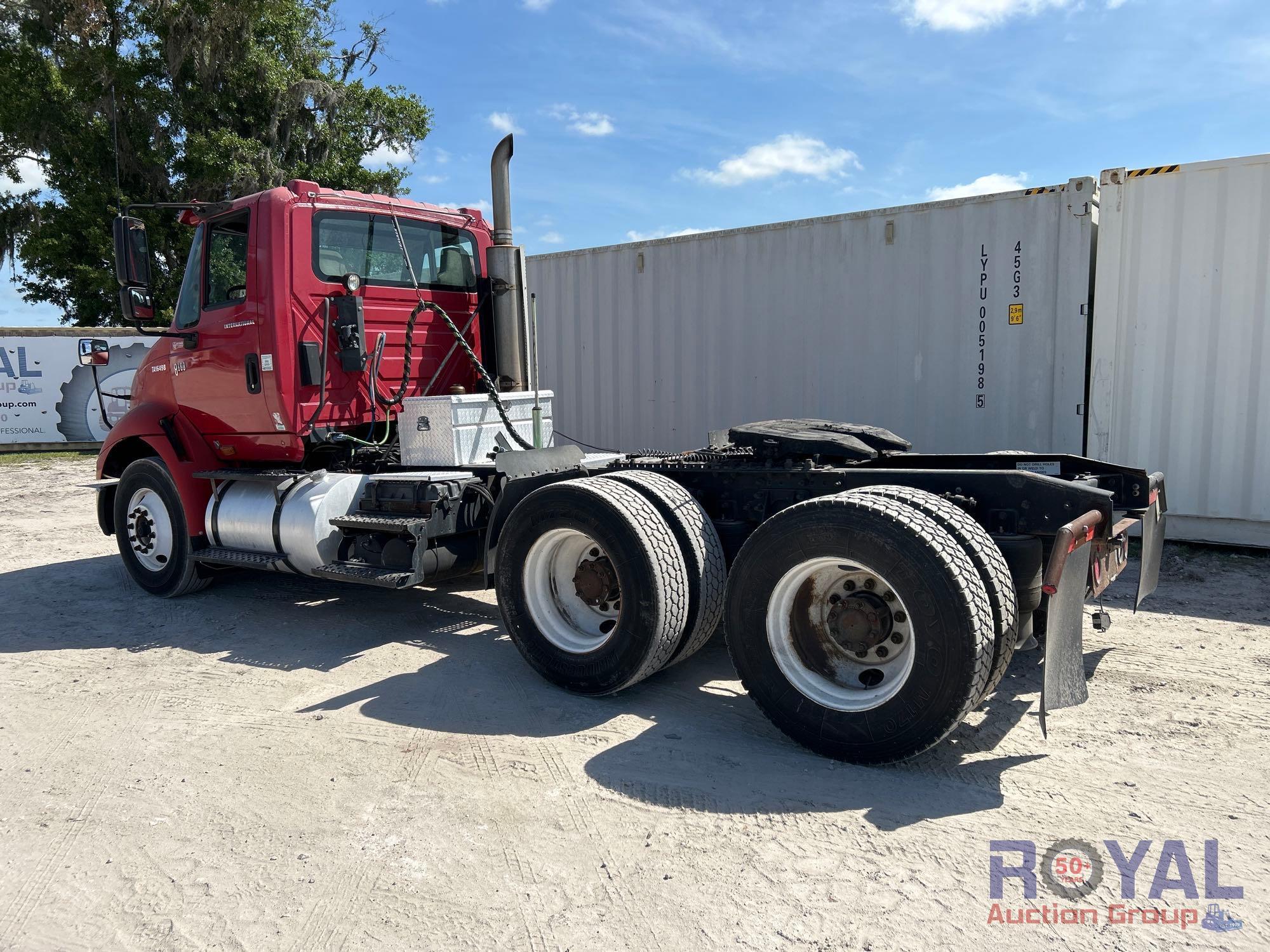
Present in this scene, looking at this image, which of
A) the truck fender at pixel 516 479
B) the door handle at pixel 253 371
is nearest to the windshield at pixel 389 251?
the door handle at pixel 253 371

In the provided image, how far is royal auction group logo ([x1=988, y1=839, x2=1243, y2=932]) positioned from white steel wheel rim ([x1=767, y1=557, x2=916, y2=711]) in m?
0.80

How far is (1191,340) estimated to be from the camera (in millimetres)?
7074

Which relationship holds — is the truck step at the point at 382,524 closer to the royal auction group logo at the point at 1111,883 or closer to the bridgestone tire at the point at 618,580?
the bridgestone tire at the point at 618,580

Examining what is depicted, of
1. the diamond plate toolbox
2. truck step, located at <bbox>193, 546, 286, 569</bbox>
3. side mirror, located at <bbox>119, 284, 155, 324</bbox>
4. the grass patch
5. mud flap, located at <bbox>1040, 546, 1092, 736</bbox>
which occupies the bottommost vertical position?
the grass patch

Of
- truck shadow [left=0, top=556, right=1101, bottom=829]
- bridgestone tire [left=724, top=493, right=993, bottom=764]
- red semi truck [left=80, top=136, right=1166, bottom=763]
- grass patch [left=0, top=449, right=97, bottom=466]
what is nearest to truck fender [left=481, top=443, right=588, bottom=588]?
red semi truck [left=80, top=136, right=1166, bottom=763]

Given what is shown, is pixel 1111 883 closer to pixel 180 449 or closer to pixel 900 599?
pixel 900 599

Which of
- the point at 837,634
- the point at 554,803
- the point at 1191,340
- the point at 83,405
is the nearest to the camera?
the point at 554,803

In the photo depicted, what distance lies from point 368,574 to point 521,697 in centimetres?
147

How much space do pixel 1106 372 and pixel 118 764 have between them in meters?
7.40

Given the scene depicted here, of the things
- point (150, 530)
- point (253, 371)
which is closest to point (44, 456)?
point (150, 530)

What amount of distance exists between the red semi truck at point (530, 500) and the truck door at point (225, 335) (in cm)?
2

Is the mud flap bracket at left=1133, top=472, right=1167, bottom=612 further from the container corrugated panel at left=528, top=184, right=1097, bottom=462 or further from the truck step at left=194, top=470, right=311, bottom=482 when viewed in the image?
the truck step at left=194, top=470, right=311, bottom=482

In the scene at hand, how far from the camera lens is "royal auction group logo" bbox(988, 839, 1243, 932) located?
8.29 ft

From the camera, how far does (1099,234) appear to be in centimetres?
729
